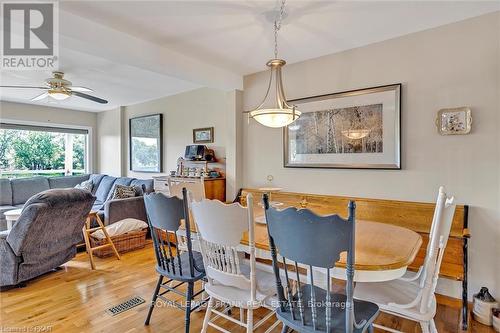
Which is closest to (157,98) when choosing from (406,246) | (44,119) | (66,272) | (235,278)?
(44,119)

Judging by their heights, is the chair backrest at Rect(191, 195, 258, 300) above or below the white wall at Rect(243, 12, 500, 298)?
below

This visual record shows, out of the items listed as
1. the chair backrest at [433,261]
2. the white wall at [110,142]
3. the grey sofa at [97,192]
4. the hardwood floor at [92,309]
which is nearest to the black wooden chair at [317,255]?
the chair backrest at [433,261]

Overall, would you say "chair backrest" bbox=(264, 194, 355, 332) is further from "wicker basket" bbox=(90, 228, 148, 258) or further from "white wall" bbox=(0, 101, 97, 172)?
"white wall" bbox=(0, 101, 97, 172)

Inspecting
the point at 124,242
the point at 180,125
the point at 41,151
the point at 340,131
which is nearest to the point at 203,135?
the point at 180,125

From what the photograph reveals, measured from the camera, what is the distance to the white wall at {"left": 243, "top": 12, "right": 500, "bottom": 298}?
2.25 metres

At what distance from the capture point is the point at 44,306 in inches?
92.0

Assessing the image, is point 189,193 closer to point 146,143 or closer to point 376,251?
point 376,251

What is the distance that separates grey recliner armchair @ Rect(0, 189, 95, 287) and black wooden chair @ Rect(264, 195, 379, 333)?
7.68 ft

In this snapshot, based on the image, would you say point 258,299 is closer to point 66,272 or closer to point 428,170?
point 428,170

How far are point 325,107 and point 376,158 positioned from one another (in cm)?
79

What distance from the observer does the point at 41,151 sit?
5.82 m

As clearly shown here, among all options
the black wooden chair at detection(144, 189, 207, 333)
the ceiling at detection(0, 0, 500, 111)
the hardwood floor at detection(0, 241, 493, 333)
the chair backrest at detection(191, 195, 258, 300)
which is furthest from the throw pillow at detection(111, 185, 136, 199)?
the chair backrest at detection(191, 195, 258, 300)

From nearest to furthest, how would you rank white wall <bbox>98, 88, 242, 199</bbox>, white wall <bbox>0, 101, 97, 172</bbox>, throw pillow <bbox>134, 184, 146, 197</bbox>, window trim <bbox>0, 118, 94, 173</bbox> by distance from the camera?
white wall <bbox>98, 88, 242, 199</bbox>, throw pillow <bbox>134, 184, 146, 197</bbox>, white wall <bbox>0, 101, 97, 172</bbox>, window trim <bbox>0, 118, 94, 173</bbox>

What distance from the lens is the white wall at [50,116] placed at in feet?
17.3
